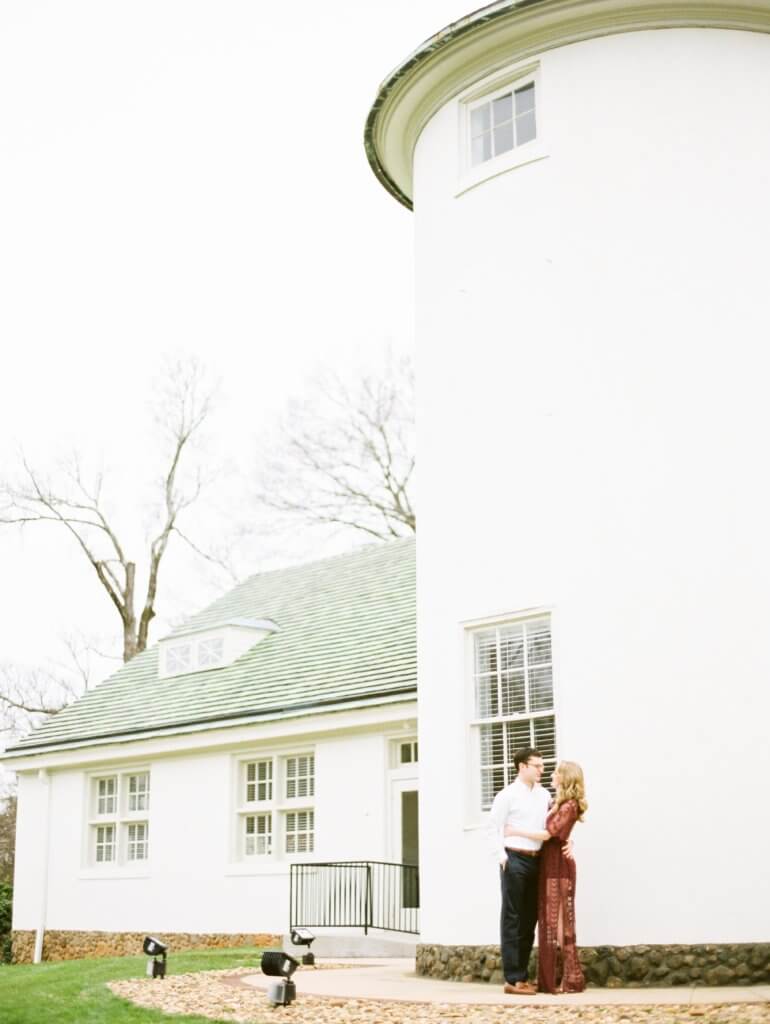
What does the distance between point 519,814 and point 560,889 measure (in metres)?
0.64

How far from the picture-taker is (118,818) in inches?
890

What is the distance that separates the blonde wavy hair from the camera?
33.8ft

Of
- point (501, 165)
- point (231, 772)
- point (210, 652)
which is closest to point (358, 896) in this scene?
point (231, 772)

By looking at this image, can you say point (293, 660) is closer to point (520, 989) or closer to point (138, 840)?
point (138, 840)

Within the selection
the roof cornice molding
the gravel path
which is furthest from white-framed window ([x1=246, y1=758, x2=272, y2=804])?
the roof cornice molding

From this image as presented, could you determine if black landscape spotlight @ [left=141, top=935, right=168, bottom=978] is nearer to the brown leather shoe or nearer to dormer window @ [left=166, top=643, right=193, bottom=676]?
the brown leather shoe

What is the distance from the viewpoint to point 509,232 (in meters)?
12.8

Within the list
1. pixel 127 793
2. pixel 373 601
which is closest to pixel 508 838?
pixel 373 601

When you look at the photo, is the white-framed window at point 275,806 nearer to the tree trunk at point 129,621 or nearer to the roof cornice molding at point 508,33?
the roof cornice molding at point 508,33

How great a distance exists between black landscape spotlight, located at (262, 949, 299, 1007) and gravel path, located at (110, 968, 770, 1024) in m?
0.08

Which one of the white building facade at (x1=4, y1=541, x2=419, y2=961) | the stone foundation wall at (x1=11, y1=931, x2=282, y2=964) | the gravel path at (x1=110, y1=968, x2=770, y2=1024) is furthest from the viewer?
the stone foundation wall at (x1=11, y1=931, x2=282, y2=964)

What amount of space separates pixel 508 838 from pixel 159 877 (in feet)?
39.9

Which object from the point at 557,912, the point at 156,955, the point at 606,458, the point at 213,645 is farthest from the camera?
the point at 213,645

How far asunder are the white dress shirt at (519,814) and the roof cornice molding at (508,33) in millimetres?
7001
